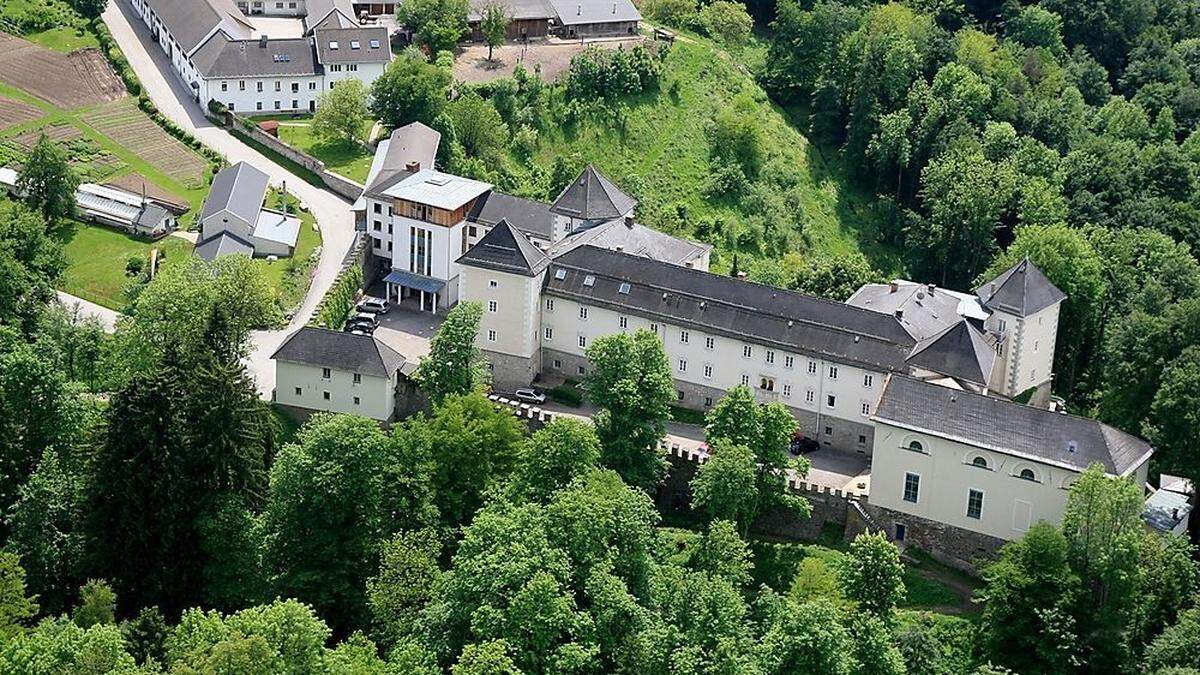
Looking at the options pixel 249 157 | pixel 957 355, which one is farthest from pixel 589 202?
pixel 249 157

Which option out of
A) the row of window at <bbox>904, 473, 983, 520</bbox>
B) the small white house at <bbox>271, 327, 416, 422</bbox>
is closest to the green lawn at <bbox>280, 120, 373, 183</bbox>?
the small white house at <bbox>271, 327, 416, 422</bbox>

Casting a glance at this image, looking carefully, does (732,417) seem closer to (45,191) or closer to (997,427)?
(997,427)

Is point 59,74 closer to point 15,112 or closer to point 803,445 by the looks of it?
point 15,112

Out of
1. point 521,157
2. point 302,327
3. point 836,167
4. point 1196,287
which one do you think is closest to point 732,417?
point 302,327

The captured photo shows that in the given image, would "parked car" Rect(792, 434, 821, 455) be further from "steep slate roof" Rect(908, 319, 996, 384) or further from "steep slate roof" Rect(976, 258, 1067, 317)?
"steep slate roof" Rect(976, 258, 1067, 317)

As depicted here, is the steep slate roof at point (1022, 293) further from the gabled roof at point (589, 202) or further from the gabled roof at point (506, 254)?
the gabled roof at point (506, 254)

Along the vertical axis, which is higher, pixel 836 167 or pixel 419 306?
pixel 836 167

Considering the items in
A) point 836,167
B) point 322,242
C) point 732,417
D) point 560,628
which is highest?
point 836,167

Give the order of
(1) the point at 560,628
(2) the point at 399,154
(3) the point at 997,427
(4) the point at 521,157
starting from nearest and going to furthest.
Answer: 1. (1) the point at 560,628
2. (3) the point at 997,427
3. (2) the point at 399,154
4. (4) the point at 521,157
